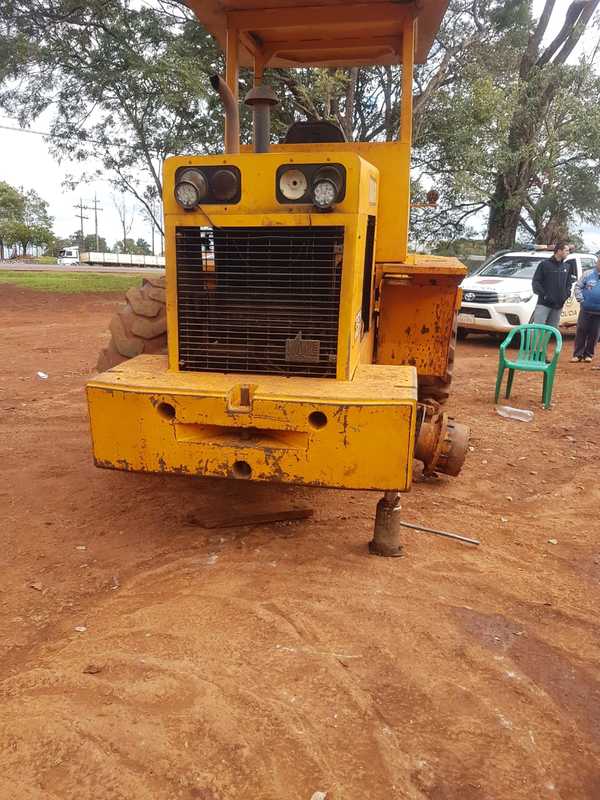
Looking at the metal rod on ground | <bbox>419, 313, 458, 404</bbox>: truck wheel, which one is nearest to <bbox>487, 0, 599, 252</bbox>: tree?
<bbox>419, 313, 458, 404</bbox>: truck wheel

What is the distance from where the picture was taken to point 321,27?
432 centimetres

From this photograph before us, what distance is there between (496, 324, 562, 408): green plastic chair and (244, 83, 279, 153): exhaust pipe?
4.29m

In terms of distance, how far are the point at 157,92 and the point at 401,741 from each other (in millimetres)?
13957

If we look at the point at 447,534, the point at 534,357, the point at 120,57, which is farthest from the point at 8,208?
the point at 447,534

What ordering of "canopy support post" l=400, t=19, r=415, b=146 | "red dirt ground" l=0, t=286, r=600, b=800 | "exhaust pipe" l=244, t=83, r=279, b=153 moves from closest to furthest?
1. "red dirt ground" l=0, t=286, r=600, b=800
2. "exhaust pipe" l=244, t=83, r=279, b=153
3. "canopy support post" l=400, t=19, r=415, b=146

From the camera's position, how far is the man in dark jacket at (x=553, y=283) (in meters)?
10.0

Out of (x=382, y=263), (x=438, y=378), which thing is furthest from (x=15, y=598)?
(x=438, y=378)

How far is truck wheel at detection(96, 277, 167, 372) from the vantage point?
15.5 ft

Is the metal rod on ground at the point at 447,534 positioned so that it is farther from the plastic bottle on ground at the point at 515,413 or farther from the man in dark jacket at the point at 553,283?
the man in dark jacket at the point at 553,283

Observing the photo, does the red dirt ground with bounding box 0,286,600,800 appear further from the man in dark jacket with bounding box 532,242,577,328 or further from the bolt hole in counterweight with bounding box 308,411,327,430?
the man in dark jacket with bounding box 532,242,577,328

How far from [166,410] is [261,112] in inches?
70.6

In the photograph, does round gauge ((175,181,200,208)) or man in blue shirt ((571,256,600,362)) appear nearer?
round gauge ((175,181,200,208))

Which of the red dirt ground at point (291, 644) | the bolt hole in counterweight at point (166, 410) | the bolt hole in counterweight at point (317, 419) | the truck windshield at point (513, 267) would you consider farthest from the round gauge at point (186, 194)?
the truck windshield at point (513, 267)

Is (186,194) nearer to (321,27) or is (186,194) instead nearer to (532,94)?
(321,27)
